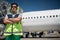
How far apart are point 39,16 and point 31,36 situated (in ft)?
1.01

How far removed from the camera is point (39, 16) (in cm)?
181

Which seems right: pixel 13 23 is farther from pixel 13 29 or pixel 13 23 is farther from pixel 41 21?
pixel 41 21

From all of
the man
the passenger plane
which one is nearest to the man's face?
the man

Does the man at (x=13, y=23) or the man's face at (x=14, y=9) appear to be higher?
the man's face at (x=14, y=9)

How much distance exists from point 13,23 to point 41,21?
0.41 metres

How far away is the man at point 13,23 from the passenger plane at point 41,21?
0.53 feet

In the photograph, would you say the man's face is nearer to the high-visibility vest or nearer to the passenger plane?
the high-visibility vest

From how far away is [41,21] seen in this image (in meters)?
1.76

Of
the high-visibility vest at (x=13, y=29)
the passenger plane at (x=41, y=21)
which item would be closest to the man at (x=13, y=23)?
the high-visibility vest at (x=13, y=29)

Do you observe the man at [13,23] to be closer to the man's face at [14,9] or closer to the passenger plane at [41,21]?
the man's face at [14,9]

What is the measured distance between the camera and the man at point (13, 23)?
1.58 metres

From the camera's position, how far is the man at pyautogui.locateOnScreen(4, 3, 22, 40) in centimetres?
158

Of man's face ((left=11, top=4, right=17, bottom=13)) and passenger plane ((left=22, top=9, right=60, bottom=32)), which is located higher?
man's face ((left=11, top=4, right=17, bottom=13))

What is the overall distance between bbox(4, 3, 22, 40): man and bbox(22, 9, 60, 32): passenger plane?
16 cm
